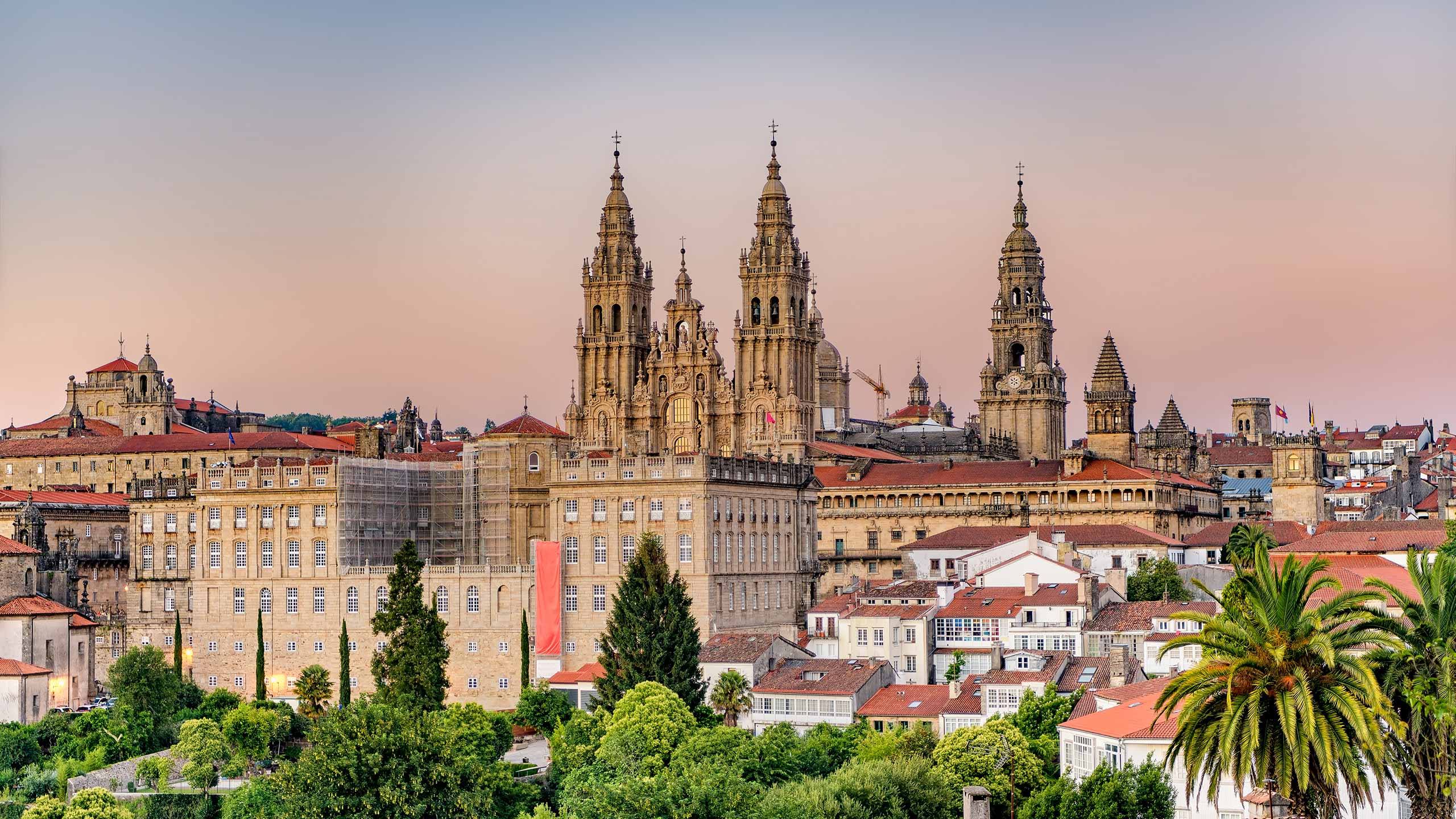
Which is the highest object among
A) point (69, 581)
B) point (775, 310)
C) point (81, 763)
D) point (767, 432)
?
point (775, 310)

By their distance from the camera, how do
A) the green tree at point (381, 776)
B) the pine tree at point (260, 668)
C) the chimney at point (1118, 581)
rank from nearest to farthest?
the green tree at point (381, 776)
the chimney at point (1118, 581)
the pine tree at point (260, 668)

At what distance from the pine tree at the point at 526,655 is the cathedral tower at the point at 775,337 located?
117ft

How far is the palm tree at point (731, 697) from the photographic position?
260 ft

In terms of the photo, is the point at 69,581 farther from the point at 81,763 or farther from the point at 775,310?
the point at 775,310

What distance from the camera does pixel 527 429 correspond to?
98.8m

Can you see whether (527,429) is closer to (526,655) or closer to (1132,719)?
(526,655)

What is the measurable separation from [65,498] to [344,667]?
3170 centimetres

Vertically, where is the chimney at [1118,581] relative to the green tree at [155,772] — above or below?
above

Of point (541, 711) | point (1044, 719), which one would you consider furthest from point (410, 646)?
point (1044, 719)

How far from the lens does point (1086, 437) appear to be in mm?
144625

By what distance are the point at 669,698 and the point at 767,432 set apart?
52.7 m

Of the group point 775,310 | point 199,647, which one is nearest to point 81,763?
point 199,647

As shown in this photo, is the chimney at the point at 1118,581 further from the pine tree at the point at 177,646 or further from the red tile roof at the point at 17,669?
the red tile roof at the point at 17,669

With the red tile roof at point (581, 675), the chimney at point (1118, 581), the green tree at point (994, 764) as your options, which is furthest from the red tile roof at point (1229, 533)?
the green tree at point (994, 764)
